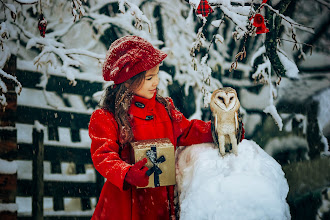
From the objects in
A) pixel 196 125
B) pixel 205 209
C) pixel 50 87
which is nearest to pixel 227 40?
pixel 196 125

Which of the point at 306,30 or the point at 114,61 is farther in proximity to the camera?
the point at 306,30

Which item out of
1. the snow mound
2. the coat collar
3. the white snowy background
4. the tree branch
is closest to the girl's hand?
the snow mound

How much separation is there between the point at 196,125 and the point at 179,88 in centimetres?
89

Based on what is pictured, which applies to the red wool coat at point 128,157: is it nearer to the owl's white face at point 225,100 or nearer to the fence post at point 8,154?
the owl's white face at point 225,100

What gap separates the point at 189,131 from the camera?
6.41 ft

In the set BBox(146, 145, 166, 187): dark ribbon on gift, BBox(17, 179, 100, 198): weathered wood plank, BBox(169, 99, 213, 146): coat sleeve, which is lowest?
BBox(17, 179, 100, 198): weathered wood plank

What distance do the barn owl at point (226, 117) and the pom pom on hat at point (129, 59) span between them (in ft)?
1.30

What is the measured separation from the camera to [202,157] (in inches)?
66.0

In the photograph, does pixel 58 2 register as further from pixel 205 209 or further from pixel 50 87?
pixel 205 209

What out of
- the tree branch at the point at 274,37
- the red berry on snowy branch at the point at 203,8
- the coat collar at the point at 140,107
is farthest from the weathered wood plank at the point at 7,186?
the tree branch at the point at 274,37

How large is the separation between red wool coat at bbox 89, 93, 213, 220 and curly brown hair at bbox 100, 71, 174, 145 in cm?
4

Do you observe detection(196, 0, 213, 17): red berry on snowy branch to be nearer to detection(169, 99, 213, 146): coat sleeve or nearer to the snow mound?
detection(169, 99, 213, 146): coat sleeve

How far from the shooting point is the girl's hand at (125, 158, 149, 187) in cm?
147

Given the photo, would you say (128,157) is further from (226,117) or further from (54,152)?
(54,152)
